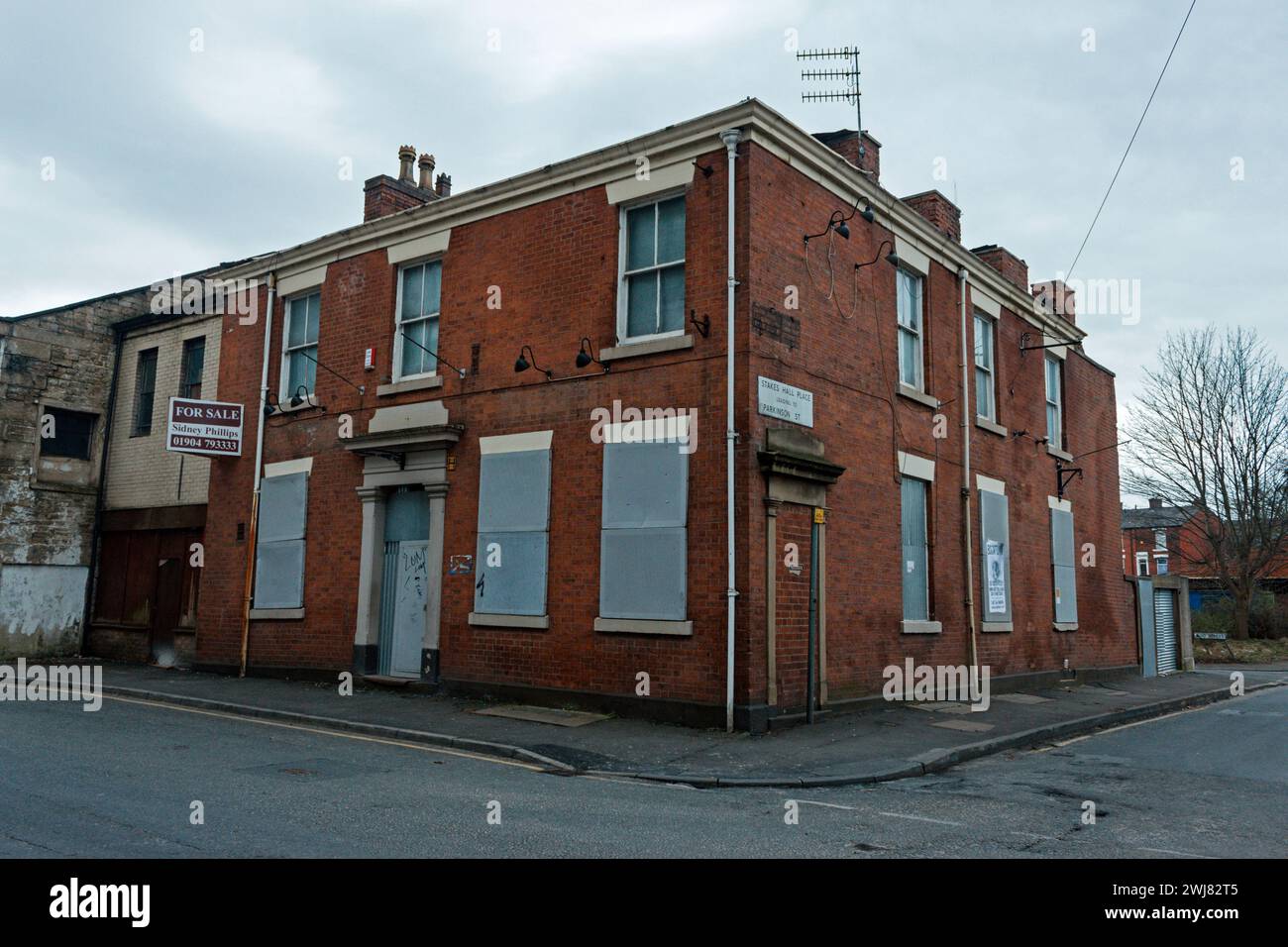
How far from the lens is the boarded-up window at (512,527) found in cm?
1314

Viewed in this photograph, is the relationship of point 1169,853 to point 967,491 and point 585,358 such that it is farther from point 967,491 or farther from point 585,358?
point 967,491

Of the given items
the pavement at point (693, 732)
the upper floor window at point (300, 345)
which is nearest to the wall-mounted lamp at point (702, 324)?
the pavement at point (693, 732)

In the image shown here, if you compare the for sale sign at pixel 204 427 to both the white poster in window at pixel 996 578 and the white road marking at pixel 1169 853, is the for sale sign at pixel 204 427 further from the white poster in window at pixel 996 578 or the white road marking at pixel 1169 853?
the white road marking at pixel 1169 853

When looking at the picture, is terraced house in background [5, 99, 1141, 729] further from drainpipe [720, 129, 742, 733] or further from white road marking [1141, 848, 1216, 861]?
white road marking [1141, 848, 1216, 861]

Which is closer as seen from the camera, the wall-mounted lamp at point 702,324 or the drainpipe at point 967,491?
the wall-mounted lamp at point 702,324

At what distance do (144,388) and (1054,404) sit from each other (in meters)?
19.8

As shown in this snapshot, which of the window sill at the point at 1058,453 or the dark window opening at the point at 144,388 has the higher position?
the dark window opening at the point at 144,388

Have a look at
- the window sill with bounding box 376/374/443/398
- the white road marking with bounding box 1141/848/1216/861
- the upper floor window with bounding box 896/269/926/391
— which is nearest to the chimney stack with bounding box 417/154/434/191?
the window sill with bounding box 376/374/443/398

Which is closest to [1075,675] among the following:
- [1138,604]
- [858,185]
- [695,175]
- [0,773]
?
[1138,604]

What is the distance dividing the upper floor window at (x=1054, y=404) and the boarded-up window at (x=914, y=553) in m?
6.34

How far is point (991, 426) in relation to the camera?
56.5 ft

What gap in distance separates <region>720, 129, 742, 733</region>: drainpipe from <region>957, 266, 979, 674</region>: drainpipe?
20.6 ft

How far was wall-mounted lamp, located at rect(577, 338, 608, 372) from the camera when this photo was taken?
1289 cm

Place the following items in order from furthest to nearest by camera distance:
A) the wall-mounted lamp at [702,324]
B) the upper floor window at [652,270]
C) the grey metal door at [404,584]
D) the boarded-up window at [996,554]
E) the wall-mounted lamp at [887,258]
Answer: the boarded-up window at [996,554]
the grey metal door at [404,584]
the wall-mounted lamp at [887,258]
the upper floor window at [652,270]
the wall-mounted lamp at [702,324]
